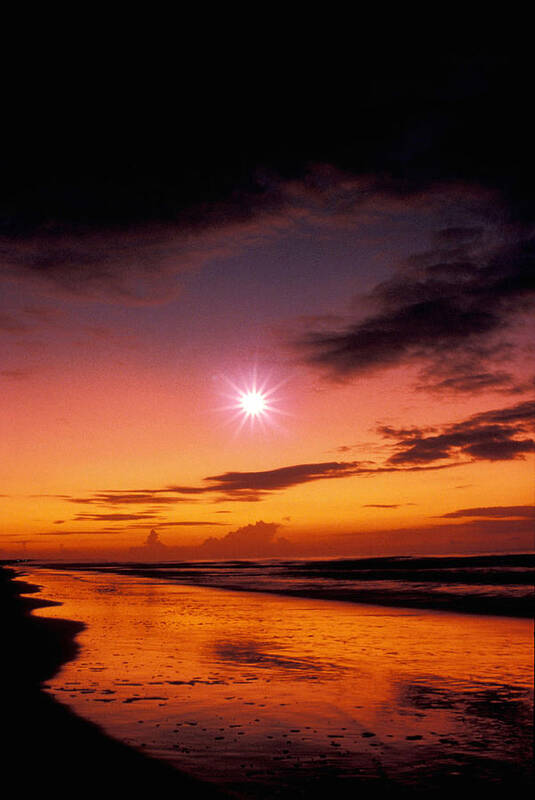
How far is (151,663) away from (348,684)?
503 centimetres

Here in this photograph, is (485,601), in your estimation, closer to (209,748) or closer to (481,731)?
(481,731)

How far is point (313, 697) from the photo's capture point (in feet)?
38.8

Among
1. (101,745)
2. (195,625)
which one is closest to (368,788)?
(101,745)

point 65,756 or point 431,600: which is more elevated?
point 431,600

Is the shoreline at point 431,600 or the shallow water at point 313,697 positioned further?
the shoreline at point 431,600

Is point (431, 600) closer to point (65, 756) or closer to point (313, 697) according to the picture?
point (313, 697)

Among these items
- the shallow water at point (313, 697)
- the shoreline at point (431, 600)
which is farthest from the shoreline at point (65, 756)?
the shoreline at point (431, 600)

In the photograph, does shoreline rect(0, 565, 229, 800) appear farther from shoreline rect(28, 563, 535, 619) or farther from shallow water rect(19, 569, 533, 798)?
shoreline rect(28, 563, 535, 619)

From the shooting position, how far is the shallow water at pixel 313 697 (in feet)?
27.4

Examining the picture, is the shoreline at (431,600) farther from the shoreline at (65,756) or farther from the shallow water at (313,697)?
the shoreline at (65,756)

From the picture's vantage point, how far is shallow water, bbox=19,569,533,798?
27.4 feet

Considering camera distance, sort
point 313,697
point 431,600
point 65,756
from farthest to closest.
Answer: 1. point 431,600
2. point 313,697
3. point 65,756

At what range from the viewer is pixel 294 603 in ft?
106

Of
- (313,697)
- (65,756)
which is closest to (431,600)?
(313,697)
